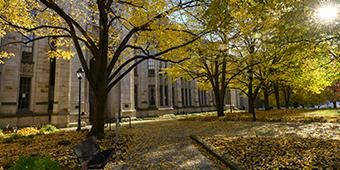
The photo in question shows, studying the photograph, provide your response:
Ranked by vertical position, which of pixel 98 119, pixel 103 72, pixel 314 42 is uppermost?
pixel 314 42

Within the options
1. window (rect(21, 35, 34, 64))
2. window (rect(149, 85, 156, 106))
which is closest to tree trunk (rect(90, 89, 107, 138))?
window (rect(21, 35, 34, 64))

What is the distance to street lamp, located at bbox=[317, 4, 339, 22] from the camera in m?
7.47

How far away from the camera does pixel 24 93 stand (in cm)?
1945

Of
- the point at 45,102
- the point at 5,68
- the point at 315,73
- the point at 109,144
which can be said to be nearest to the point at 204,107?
the point at 315,73

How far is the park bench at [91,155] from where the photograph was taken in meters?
4.86

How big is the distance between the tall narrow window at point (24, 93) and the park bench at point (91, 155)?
667 inches

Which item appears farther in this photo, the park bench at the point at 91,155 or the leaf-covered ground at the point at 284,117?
the leaf-covered ground at the point at 284,117

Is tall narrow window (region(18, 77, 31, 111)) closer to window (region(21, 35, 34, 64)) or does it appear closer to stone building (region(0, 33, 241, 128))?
stone building (region(0, 33, 241, 128))

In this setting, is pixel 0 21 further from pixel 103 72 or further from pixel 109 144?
pixel 109 144

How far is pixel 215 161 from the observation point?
21.6 ft

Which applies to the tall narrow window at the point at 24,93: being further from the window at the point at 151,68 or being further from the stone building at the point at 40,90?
the window at the point at 151,68

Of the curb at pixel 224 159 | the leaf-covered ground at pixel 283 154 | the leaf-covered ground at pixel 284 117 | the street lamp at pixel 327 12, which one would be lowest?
the curb at pixel 224 159

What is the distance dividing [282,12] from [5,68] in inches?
755

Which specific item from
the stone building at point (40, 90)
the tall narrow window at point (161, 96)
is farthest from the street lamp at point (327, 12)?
the tall narrow window at point (161, 96)
